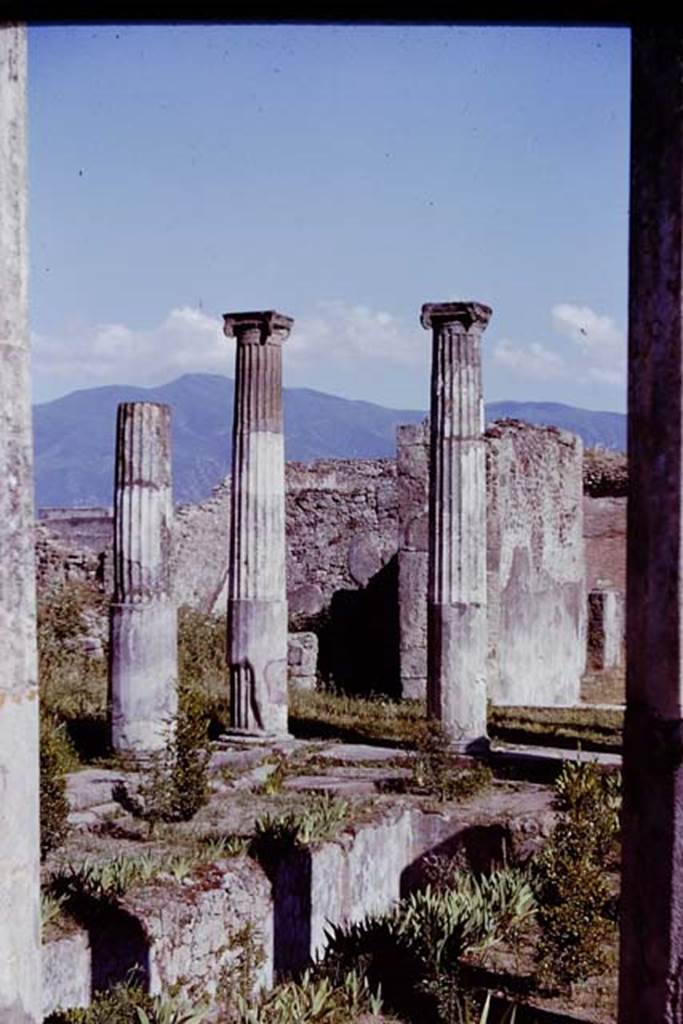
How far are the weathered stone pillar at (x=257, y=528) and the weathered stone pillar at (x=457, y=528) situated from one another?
65.1 inches

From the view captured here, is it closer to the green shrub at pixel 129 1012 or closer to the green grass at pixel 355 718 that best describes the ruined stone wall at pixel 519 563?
the green grass at pixel 355 718

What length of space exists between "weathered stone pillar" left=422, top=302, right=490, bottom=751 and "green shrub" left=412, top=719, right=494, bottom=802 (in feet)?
4.87

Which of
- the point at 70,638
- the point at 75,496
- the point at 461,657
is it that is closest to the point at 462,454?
the point at 461,657

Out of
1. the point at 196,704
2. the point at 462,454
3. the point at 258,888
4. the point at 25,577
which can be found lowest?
the point at 258,888

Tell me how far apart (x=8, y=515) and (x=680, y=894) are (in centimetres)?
223

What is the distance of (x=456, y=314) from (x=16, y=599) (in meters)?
9.13

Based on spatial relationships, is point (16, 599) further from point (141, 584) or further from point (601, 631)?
→ point (601, 631)

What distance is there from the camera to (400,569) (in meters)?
17.7

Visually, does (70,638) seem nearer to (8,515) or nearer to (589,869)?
(589,869)

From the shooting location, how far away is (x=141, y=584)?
12.6 m

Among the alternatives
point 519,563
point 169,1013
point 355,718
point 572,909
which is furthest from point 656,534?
point 519,563

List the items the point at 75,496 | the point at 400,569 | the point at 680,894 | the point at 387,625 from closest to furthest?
1. the point at 680,894
2. the point at 400,569
3. the point at 387,625
4. the point at 75,496

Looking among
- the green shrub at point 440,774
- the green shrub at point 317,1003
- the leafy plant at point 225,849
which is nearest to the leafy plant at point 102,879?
the leafy plant at point 225,849

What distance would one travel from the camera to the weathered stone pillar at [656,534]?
322cm
